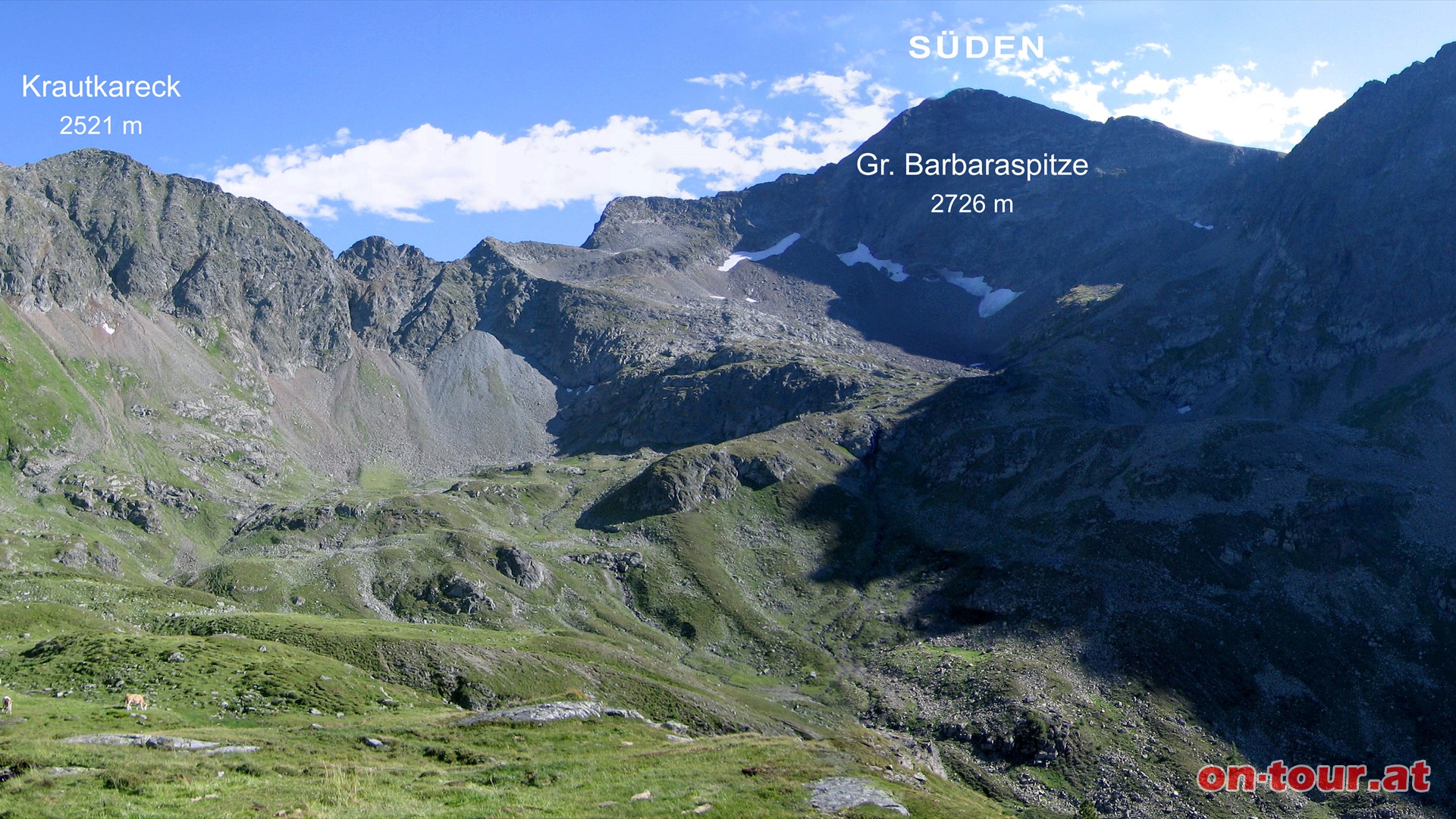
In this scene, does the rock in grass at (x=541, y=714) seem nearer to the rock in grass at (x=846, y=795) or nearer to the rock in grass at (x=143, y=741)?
the rock in grass at (x=143, y=741)

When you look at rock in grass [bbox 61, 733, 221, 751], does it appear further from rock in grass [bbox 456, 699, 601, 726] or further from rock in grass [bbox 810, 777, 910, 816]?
rock in grass [bbox 810, 777, 910, 816]

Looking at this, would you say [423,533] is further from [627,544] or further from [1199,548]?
[1199,548]

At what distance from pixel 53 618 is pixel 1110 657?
441ft

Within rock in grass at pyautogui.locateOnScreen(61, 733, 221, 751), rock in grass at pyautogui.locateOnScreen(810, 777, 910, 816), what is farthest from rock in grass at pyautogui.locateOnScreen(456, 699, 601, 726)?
rock in grass at pyautogui.locateOnScreen(810, 777, 910, 816)

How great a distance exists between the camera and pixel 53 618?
308ft

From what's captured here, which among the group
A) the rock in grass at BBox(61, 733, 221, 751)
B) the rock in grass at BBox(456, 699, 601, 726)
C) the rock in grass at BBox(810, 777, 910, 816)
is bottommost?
the rock in grass at BBox(456, 699, 601, 726)

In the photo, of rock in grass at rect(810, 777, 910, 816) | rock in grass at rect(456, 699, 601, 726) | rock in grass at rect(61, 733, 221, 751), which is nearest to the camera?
rock in grass at rect(810, 777, 910, 816)

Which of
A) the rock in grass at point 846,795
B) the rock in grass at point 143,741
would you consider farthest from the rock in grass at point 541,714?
the rock in grass at point 846,795

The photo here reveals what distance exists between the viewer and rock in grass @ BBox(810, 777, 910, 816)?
39656 millimetres

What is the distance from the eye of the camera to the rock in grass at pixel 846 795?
1561 inches

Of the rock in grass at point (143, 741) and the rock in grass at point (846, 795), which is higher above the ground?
the rock in grass at point (143, 741)

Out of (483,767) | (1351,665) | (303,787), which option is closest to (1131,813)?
(1351,665)

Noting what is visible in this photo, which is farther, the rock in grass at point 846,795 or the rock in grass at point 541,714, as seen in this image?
the rock in grass at point 541,714

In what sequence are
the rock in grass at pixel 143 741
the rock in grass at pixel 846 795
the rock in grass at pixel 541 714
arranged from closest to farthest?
the rock in grass at pixel 846 795 → the rock in grass at pixel 143 741 → the rock in grass at pixel 541 714
